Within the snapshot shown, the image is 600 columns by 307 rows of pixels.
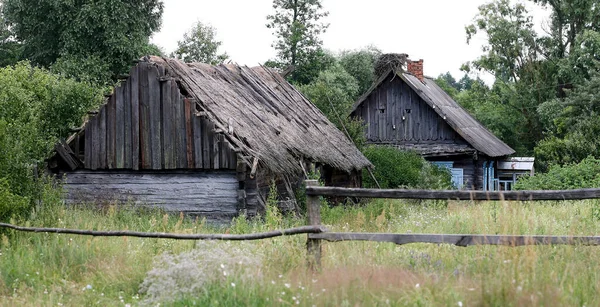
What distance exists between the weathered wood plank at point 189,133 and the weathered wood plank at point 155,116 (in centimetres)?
65

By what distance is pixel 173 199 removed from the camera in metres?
15.9

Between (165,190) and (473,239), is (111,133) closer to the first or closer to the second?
(165,190)

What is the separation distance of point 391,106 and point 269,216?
19512 millimetres

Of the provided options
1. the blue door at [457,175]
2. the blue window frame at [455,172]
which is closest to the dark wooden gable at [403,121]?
the blue window frame at [455,172]

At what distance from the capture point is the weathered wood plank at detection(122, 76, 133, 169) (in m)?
16.3

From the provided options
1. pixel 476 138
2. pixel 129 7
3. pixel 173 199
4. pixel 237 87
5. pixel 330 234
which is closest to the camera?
pixel 330 234

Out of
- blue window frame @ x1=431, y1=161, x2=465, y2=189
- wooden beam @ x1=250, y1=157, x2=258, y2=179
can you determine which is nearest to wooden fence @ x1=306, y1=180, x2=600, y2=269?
wooden beam @ x1=250, y1=157, x2=258, y2=179

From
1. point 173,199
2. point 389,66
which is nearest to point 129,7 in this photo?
point 389,66

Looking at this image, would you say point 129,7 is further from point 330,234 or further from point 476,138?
point 330,234

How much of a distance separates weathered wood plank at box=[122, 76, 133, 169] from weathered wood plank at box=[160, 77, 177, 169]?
77cm

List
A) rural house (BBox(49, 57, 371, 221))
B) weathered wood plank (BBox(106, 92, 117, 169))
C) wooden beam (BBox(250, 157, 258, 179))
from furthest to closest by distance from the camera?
weathered wood plank (BBox(106, 92, 117, 169)) → rural house (BBox(49, 57, 371, 221)) → wooden beam (BBox(250, 157, 258, 179))

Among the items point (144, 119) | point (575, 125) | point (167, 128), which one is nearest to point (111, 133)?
point (144, 119)

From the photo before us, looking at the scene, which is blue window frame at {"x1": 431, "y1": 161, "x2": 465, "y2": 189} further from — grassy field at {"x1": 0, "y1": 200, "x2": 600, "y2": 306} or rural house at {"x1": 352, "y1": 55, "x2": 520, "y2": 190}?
grassy field at {"x1": 0, "y1": 200, "x2": 600, "y2": 306}

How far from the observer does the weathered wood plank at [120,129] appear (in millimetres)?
16328
